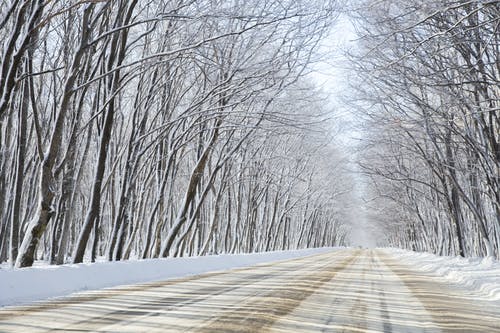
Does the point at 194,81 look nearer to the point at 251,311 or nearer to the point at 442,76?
the point at 442,76

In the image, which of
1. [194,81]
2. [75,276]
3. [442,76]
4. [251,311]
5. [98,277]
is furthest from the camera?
[194,81]

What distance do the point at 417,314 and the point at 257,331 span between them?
2.93 metres

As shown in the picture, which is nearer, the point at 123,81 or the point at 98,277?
the point at 98,277

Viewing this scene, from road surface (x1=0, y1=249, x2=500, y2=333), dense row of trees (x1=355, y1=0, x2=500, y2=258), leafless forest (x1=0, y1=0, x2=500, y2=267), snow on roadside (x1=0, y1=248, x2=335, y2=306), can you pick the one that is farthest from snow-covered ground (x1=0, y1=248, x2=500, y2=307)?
dense row of trees (x1=355, y1=0, x2=500, y2=258)

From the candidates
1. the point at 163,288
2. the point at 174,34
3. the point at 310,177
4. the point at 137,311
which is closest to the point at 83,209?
the point at 310,177

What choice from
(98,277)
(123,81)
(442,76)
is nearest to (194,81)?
(123,81)

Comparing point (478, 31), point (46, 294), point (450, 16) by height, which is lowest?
point (46, 294)

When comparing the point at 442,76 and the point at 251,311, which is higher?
the point at 442,76

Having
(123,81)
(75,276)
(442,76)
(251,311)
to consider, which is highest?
(123,81)

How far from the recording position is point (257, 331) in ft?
16.3

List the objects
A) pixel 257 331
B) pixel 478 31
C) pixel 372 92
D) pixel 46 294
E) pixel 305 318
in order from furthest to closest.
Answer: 1. pixel 372 92
2. pixel 478 31
3. pixel 46 294
4. pixel 305 318
5. pixel 257 331

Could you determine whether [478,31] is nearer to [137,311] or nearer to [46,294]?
[137,311]

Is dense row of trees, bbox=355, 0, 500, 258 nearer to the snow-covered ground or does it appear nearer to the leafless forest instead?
the leafless forest

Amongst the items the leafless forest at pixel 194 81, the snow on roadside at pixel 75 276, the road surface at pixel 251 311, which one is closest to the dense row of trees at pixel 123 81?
the leafless forest at pixel 194 81
